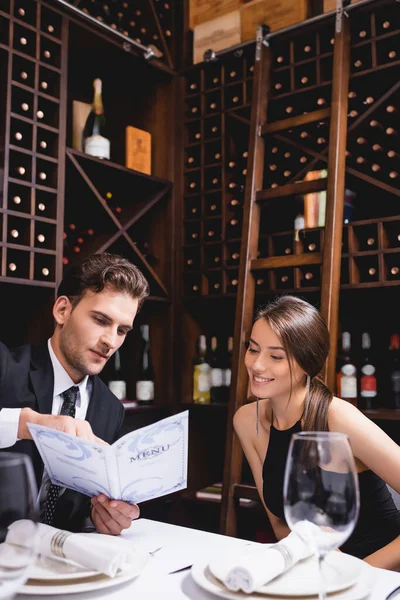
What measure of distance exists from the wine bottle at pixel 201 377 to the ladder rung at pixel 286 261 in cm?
59

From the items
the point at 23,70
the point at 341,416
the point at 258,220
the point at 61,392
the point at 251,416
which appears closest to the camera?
the point at 341,416

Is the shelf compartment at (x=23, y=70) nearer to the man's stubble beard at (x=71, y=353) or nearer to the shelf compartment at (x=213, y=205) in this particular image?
the shelf compartment at (x=213, y=205)

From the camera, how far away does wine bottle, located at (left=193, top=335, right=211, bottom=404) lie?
287 cm

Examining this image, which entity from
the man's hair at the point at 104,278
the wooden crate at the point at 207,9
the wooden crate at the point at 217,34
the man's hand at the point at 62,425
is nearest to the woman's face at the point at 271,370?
the man's hair at the point at 104,278

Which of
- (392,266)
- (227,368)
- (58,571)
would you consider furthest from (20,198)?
(58,571)

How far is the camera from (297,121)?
2479mm

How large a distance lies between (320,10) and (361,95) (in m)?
0.51

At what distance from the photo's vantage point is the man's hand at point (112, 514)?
116 cm

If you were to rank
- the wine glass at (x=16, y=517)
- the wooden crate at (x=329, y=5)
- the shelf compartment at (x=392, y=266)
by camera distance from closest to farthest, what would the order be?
the wine glass at (x=16, y=517) < the shelf compartment at (x=392, y=266) < the wooden crate at (x=329, y=5)

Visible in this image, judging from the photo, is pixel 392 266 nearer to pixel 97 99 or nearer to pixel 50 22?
pixel 97 99

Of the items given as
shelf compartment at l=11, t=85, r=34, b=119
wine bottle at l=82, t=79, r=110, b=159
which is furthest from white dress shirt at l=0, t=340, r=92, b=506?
wine bottle at l=82, t=79, r=110, b=159

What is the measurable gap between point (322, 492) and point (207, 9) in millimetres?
2880

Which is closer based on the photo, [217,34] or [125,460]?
[125,460]

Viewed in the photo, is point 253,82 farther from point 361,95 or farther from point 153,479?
point 153,479
